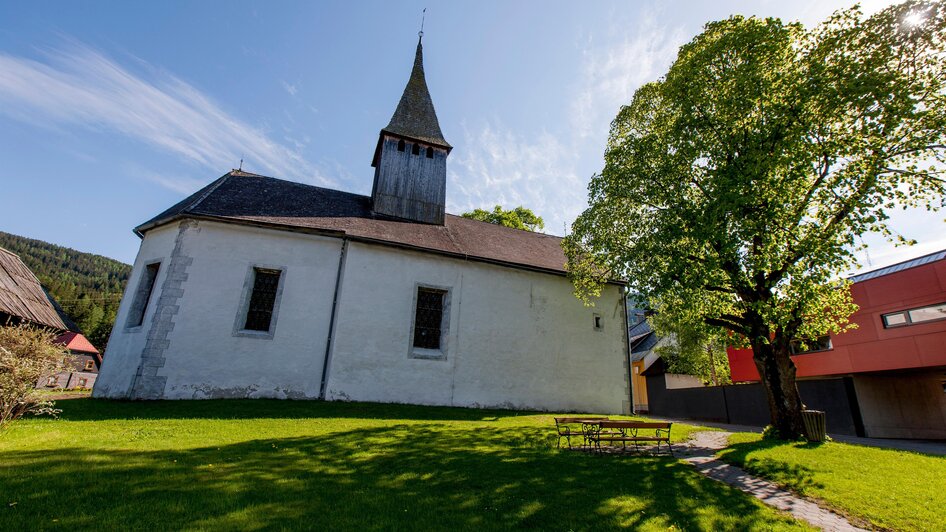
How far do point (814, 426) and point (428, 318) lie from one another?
12.6m

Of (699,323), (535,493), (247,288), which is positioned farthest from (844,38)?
(247,288)

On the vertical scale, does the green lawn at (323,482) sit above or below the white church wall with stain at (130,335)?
below

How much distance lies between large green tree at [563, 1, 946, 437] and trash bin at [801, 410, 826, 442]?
0.26 m

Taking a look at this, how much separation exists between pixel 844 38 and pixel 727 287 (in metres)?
6.95

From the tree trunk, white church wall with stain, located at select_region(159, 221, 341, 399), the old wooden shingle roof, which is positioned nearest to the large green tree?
the tree trunk

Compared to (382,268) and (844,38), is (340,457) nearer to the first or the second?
(382,268)

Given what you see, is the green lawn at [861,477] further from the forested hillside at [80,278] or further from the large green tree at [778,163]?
the forested hillside at [80,278]

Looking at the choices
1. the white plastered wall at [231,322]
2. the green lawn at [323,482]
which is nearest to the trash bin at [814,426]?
the green lawn at [323,482]

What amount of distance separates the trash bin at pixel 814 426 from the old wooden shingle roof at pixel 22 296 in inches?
1004

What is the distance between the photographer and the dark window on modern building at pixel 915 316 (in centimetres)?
1698

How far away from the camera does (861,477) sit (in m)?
7.48

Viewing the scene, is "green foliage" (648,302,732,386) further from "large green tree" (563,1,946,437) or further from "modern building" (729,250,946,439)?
"large green tree" (563,1,946,437)

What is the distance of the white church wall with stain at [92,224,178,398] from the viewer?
13.3m

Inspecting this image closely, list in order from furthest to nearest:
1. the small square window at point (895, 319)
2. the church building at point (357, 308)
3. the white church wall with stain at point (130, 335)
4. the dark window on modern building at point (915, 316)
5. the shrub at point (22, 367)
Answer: the small square window at point (895, 319)
the dark window on modern building at point (915, 316)
the church building at point (357, 308)
the white church wall with stain at point (130, 335)
the shrub at point (22, 367)
